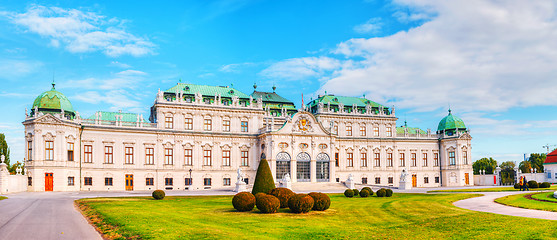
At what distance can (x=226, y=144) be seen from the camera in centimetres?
7275

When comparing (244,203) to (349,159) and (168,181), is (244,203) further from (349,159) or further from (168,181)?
(349,159)

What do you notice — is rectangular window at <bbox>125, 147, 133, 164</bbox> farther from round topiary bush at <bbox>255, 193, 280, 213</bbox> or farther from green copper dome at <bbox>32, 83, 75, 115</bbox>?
round topiary bush at <bbox>255, 193, 280, 213</bbox>

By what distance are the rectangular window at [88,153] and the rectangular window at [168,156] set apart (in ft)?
35.0

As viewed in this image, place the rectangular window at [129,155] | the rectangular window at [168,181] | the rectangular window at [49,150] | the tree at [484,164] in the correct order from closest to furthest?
the rectangular window at [49,150]
the rectangular window at [129,155]
the rectangular window at [168,181]
the tree at [484,164]

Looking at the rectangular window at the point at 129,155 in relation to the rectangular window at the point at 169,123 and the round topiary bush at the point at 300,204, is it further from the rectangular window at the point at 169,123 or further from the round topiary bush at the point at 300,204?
the round topiary bush at the point at 300,204

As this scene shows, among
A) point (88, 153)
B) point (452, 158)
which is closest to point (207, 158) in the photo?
point (88, 153)

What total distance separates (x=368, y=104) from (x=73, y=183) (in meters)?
51.9

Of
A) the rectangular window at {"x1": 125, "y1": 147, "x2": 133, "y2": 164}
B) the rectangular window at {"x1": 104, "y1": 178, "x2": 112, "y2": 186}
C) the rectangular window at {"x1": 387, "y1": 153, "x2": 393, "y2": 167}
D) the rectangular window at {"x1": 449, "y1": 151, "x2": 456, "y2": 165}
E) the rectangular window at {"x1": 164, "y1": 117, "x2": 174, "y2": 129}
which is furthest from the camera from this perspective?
the rectangular window at {"x1": 449, "y1": 151, "x2": 456, "y2": 165}

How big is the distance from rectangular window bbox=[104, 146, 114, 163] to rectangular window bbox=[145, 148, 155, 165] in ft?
16.2

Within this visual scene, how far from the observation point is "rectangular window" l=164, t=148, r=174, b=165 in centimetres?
6931

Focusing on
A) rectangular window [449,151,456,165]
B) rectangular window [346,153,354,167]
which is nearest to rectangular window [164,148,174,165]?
rectangular window [346,153,354,167]

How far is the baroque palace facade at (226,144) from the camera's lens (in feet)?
202

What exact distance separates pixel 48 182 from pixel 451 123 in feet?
228

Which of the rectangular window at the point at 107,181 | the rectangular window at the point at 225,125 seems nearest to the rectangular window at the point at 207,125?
the rectangular window at the point at 225,125
